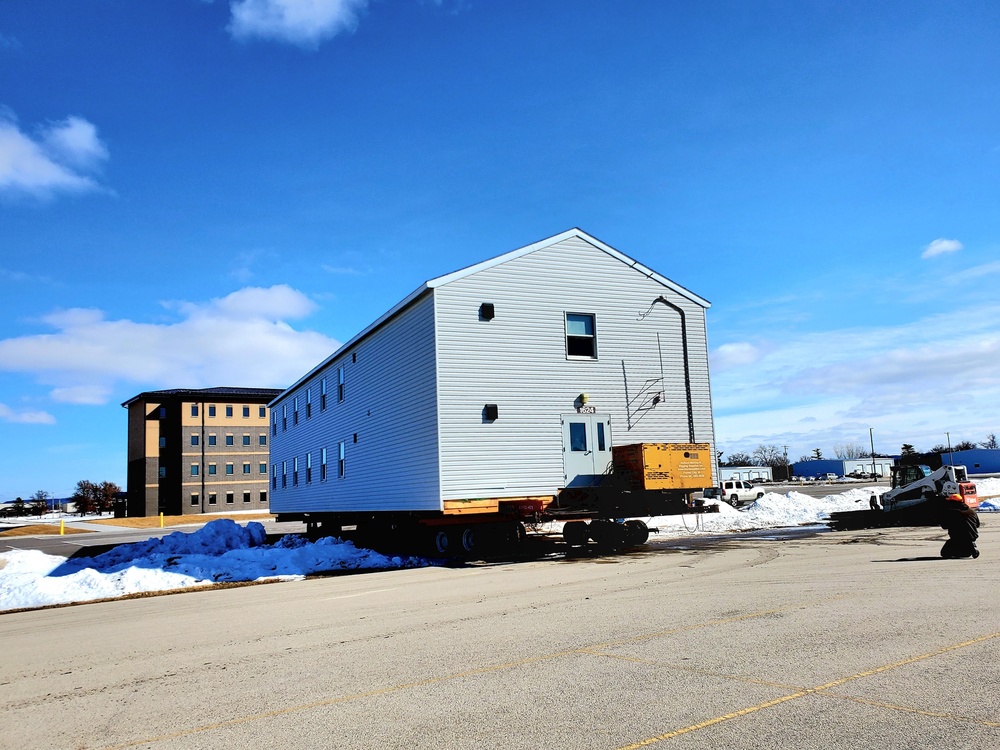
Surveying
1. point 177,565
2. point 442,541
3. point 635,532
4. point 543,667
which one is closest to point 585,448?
point 635,532

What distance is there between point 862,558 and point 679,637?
888 cm

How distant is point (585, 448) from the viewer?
69.5ft

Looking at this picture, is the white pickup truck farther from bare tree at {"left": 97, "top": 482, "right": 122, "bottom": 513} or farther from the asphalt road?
A: bare tree at {"left": 97, "top": 482, "right": 122, "bottom": 513}

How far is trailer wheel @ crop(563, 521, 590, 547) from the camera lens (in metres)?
20.4

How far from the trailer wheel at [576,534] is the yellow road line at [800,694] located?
43.2 ft

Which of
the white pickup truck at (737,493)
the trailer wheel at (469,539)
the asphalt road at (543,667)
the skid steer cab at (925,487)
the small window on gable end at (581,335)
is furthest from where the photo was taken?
the white pickup truck at (737,493)

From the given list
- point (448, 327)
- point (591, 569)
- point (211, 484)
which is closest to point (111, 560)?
point (448, 327)

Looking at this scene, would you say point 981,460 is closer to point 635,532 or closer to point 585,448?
point 635,532

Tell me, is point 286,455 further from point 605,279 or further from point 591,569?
point 591,569

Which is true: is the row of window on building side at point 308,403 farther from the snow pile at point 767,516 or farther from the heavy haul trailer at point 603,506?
the snow pile at point 767,516

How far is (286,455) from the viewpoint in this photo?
37688 millimetres

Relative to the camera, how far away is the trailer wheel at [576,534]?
20.4 metres

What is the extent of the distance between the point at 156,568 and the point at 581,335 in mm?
12223

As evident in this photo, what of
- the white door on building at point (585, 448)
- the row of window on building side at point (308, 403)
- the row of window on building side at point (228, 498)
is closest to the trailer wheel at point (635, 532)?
the white door on building at point (585, 448)
